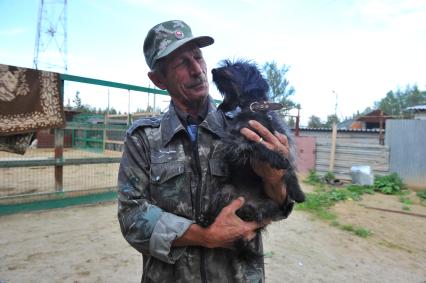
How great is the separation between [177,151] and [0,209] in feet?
16.5

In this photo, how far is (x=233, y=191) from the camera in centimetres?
158

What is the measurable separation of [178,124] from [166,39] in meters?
0.42

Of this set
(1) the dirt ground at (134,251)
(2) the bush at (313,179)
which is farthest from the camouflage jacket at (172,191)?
(2) the bush at (313,179)

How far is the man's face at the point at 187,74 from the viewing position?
1.58 metres

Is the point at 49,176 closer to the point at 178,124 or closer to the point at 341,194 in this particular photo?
the point at 341,194

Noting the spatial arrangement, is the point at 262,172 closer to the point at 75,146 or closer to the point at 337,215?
the point at 337,215

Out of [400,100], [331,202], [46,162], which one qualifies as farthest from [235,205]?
[400,100]

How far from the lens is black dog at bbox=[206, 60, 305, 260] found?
4.95 feet

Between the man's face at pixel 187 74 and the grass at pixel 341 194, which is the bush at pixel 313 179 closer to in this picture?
the grass at pixel 341 194

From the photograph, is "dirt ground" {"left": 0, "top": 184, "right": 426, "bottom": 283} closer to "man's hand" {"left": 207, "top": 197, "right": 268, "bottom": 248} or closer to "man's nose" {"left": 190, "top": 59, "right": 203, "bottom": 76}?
"man's hand" {"left": 207, "top": 197, "right": 268, "bottom": 248}

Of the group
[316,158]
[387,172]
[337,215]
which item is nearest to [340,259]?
[337,215]

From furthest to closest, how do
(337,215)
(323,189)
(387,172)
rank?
(387,172)
(323,189)
(337,215)

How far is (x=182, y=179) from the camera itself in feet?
4.86

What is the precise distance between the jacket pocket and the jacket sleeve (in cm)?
5
